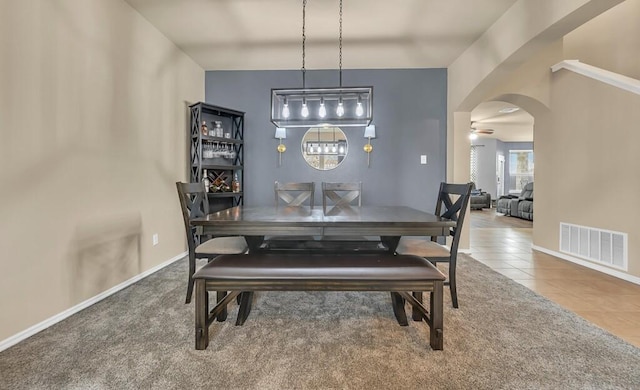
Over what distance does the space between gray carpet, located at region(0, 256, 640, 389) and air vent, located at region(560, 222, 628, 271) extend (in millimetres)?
1462

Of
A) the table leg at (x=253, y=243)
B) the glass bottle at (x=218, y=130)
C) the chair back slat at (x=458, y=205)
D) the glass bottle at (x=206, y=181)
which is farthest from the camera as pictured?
the glass bottle at (x=218, y=130)

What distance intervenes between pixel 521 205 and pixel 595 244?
434 cm

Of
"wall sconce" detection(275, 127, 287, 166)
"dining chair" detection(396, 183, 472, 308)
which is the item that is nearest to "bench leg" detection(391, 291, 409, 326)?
"dining chair" detection(396, 183, 472, 308)

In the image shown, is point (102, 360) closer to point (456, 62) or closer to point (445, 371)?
point (445, 371)

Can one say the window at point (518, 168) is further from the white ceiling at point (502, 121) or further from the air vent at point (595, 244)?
the air vent at point (595, 244)

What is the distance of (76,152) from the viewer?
6.83ft

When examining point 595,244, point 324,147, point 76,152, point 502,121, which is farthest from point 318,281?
point 502,121

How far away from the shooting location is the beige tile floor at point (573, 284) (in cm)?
198

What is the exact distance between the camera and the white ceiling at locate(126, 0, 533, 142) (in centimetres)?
259

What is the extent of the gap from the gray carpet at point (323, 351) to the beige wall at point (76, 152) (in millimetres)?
417

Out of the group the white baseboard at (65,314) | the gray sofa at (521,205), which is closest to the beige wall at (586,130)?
the gray sofa at (521,205)

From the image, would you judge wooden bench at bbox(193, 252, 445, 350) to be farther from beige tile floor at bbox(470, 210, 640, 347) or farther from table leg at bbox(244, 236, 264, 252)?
beige tile floor at bbox(470, 210, 640, 347)

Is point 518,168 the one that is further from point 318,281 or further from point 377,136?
point 318,281

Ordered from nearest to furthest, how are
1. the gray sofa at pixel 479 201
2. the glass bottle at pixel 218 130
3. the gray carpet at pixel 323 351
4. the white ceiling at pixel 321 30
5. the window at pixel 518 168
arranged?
the gray carpet at pixel 323 351 < the white ceiling at pixel 321 30 < the glass bottle at pixel 218 130 < the gray sofa at pixel 479 201 < the window at pixel 518 168
